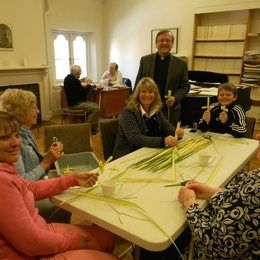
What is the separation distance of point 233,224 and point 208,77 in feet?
13.6

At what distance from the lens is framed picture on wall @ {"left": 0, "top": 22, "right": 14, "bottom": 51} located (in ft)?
16.1

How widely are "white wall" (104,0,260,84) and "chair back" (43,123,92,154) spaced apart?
446cm

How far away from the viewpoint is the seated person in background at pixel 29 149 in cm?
158

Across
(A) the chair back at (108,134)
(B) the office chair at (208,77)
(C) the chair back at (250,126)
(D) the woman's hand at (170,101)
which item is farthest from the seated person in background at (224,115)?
(B) the office chair at (208,77)

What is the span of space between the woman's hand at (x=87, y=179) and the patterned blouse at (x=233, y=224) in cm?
49

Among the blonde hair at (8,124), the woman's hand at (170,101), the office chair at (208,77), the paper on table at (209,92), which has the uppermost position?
the blonde hair at (8,124)

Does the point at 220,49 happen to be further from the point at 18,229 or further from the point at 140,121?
the point at 18,229

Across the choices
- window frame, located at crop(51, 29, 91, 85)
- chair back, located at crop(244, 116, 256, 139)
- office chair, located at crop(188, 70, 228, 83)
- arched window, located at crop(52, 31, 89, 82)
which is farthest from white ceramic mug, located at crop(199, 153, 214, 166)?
arched window, located at crop(52, 31, 89, 82)

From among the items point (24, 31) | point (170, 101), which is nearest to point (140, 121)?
point (170, 101)

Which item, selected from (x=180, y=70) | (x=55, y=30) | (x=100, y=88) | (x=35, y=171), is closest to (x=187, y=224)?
(x=35, y=171)

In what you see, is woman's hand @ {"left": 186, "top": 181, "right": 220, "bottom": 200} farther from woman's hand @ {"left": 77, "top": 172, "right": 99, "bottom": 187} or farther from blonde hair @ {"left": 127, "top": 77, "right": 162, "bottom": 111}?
blonde hair @ {"left": 127, "top": 77, "right": 162, "bottom": 111}

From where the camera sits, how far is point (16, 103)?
162 centimetres

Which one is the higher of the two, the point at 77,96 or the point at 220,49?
the point at 220,49

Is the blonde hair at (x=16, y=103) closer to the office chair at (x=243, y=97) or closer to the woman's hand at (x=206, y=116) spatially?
the woman's hand at (x=206, y=116)
